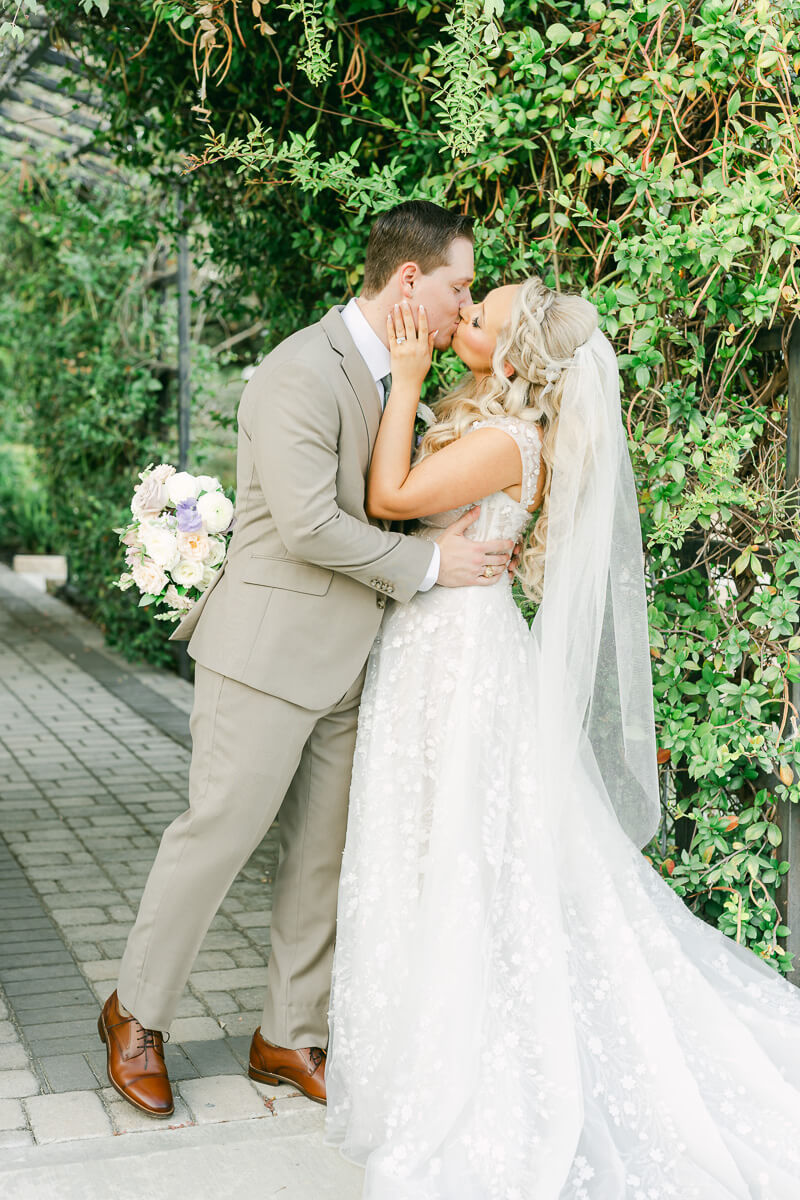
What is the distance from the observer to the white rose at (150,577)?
3111mm

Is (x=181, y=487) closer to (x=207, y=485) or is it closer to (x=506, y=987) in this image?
(x=207, y=485)

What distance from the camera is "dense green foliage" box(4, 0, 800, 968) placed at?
303cm

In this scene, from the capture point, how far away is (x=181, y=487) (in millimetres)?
3143

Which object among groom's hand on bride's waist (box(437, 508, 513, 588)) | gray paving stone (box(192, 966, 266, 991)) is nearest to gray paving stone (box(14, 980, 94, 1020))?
gray paving stone (box(192, 966, 266, 991))

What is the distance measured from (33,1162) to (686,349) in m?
2.55

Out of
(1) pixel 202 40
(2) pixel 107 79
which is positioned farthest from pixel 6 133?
(1) pixel 202 40

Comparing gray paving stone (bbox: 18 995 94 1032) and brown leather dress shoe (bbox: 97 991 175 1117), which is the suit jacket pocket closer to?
brown leather dress shoe (bbox: 97 991 175 1117)

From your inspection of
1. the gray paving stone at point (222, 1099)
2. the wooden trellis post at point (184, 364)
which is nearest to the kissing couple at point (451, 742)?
the gray paving stone at point (222, 1099)

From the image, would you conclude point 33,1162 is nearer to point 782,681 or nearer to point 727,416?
point 782,681

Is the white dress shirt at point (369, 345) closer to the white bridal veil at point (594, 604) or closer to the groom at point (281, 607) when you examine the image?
the groom at point (281, 607)

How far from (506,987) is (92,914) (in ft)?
6.56

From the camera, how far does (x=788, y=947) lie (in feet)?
11.1

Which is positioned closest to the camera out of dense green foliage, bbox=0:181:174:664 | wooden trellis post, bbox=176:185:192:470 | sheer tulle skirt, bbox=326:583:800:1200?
sheer tulle skirt, bbox=326:583:800:1200

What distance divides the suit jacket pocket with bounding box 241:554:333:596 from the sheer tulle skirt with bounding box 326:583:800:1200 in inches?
9.1
